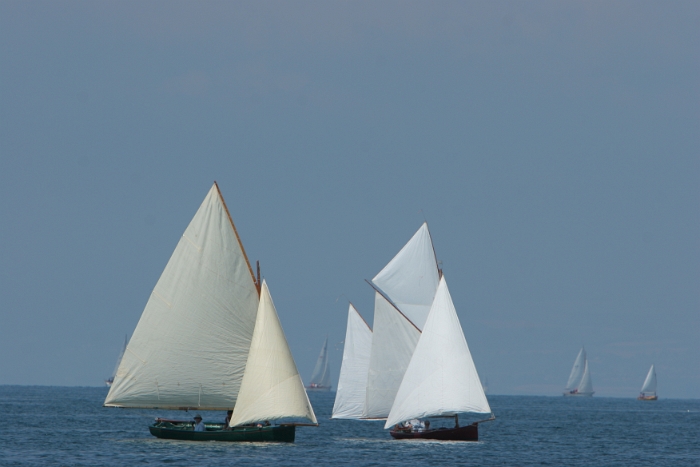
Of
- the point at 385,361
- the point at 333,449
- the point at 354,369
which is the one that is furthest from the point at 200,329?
the point at 354,369

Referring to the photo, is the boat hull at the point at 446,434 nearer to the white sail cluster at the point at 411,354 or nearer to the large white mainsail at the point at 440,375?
the white sail cluster at the point at 411,354

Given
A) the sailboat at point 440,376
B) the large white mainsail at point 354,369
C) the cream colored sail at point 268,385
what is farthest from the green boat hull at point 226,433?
the large white mainsail at point 354,369

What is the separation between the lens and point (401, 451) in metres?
62.0

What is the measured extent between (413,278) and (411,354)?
Result: 16.6 feet

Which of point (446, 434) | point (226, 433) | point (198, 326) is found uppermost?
point (198, 326)

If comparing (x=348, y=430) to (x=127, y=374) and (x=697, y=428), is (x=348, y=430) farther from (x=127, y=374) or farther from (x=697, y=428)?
(x=697, y=428)

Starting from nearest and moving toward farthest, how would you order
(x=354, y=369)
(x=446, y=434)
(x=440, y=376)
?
(x=440, y=376), (x=446, y=434), (x=354, y=369)

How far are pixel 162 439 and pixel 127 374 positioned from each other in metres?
6.44

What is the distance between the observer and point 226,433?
187 feet

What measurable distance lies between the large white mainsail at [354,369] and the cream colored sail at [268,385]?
18607 millimetres

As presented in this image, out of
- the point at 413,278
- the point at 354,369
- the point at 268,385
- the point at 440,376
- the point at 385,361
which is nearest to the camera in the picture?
the point at 268,385

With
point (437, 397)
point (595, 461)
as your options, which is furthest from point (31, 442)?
point (595, 461)

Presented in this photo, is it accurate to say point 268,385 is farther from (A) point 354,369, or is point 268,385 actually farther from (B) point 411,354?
(A) point 354,369

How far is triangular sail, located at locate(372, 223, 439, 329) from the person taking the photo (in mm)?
68312
